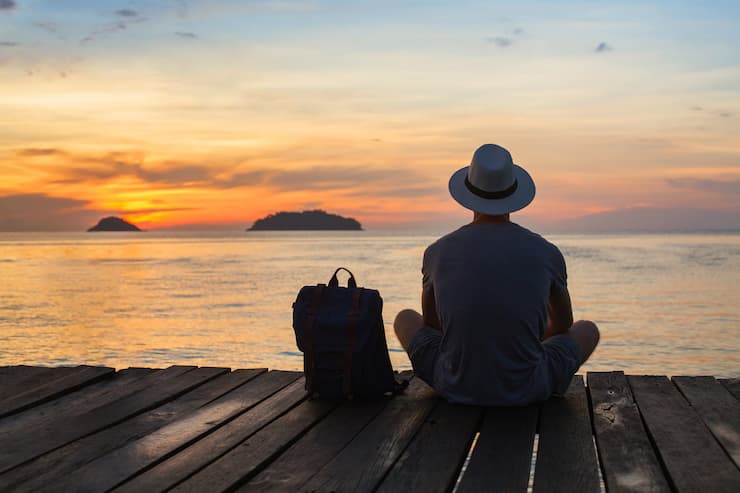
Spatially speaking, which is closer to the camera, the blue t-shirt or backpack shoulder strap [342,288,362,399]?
the blue t-shirt

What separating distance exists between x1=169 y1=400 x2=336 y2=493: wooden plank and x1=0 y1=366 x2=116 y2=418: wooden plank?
1505 millimetres

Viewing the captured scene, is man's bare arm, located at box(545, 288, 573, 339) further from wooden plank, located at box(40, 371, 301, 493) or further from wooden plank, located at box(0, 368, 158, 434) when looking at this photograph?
wooden plank, located at box(0, 368, 158, 434)

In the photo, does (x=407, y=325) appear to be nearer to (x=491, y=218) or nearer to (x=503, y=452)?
(x=491, y=218)

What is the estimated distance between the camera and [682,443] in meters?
3.73

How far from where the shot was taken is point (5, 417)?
4.31 m

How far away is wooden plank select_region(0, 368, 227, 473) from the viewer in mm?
3590

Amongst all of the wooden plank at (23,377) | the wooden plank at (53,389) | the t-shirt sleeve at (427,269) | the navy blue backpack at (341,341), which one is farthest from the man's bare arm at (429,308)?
the wooden plank at (23,377)

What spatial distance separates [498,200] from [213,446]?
2.00 metres

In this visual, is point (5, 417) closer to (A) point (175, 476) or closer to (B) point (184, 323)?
(A) point (175, 476)

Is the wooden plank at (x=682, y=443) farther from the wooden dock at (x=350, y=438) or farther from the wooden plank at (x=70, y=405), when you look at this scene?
the wooden plank at (x=70, y=405)

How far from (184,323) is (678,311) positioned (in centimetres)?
1046

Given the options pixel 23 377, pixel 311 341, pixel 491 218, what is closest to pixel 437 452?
pixel 311 341

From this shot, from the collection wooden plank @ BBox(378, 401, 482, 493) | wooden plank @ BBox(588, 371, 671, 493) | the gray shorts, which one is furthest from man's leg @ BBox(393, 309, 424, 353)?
wooden plank @ BBox(588, 371, 671, 493)

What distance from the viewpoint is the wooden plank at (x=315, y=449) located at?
314 cm
